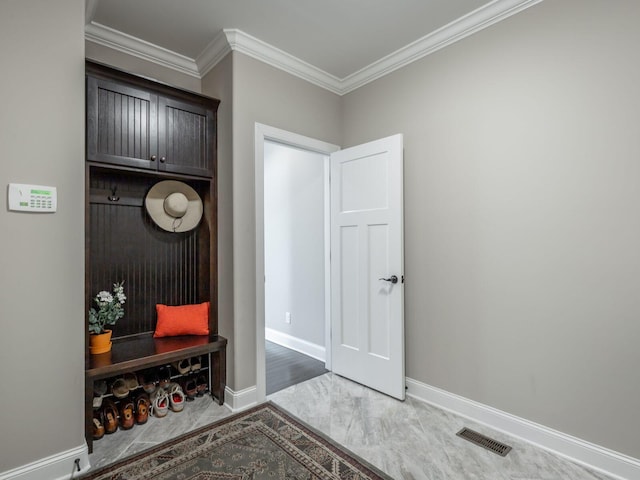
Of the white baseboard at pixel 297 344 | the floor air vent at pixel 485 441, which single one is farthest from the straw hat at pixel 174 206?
the floor air vent at pixel 485 441

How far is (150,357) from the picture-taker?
2.28 m

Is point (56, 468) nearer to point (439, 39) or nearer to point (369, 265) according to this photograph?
point (369, 265)

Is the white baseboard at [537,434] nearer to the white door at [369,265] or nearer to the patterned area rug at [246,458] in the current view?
the white door at [369,265]

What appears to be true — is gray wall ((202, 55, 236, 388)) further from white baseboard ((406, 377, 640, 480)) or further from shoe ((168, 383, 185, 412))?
white baseboard ((406, 377, 640, 480))

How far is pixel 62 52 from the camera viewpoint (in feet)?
6.05

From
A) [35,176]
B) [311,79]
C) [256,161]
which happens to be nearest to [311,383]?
[256,161]

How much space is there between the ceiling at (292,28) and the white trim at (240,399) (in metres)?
2.56

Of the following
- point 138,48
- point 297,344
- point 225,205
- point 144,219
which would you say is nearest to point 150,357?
point 144,219

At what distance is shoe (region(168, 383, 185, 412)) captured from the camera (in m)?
2.52

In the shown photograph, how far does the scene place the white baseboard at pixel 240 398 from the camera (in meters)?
2.53

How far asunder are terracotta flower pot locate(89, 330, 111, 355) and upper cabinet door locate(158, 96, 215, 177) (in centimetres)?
119

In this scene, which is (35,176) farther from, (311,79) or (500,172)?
(500,172)

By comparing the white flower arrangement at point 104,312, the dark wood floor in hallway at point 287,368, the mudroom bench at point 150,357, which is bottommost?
the dark wood floor in hallway at point 287,368

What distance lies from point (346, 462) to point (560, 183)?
2.01 metres
